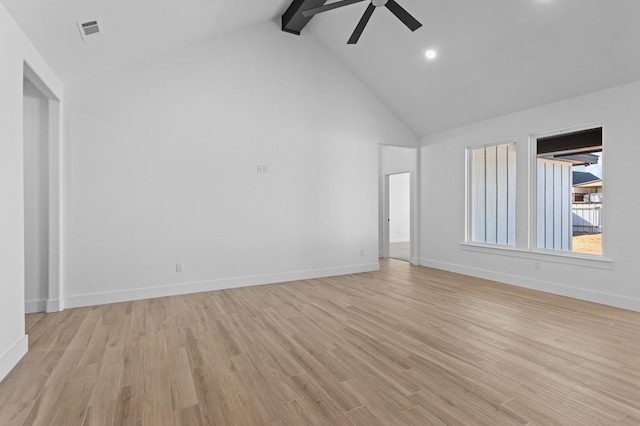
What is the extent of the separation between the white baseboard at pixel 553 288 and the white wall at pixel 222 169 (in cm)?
164

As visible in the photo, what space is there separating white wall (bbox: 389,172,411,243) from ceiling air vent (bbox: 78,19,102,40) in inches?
361

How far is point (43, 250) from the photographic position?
3807mm

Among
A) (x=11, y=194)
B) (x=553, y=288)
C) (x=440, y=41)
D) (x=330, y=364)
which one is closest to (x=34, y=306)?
(x=11, y=194)

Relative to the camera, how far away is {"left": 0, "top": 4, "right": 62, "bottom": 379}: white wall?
7.61 feet

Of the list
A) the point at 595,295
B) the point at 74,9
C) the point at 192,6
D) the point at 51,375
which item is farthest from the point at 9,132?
the point at 595,295

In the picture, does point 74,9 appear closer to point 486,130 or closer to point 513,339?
point 513,339

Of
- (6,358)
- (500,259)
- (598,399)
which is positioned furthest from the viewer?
(500,259)

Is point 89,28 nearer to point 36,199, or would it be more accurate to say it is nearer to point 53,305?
point 36,199

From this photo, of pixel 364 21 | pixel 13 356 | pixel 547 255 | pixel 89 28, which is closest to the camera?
pixel 13 356

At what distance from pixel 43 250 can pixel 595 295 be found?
22.4 feet

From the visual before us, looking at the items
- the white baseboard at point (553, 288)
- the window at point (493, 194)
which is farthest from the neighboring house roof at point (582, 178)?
the white baseboard at point (553, 288)

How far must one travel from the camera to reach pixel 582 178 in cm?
457

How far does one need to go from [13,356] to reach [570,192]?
652 centimetres

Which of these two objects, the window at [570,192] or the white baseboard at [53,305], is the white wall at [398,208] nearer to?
the window at [570,192]
